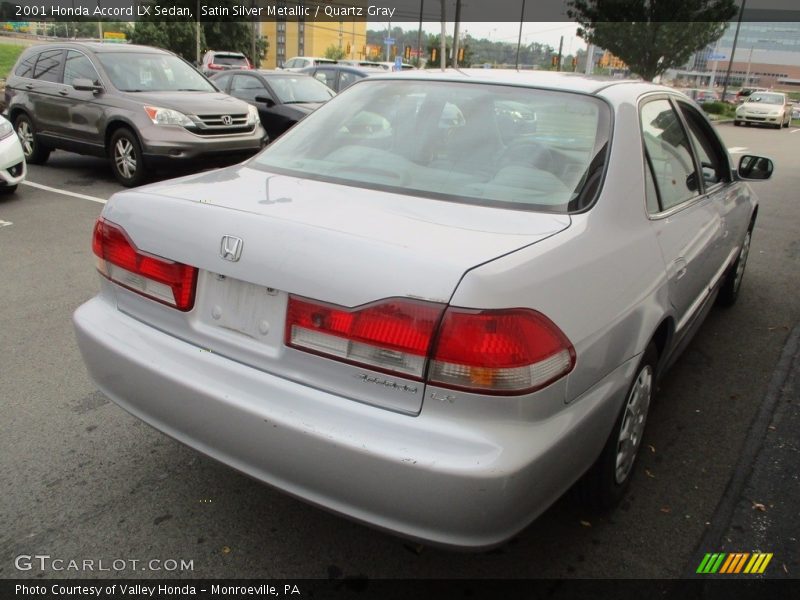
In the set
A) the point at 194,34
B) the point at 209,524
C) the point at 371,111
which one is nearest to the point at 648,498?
the point at 209,524

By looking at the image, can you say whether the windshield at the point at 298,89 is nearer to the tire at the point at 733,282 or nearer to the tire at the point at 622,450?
the tire at the point at 733,282

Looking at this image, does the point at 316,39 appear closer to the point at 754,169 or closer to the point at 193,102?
the point at 193,102

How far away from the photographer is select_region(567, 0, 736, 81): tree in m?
27.9

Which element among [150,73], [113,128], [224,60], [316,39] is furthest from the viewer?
[316,39]

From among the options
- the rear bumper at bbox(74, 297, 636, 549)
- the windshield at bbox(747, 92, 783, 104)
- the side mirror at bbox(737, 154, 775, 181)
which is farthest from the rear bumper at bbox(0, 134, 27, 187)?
the windshield at bbox(747, 92, 783, 104)

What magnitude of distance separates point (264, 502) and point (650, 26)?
29983 mm

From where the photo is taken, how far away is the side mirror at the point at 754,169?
14.0 ft

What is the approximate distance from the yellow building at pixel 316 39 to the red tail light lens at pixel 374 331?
9972 centimetres

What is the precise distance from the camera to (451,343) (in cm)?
179

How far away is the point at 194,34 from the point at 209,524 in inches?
2001

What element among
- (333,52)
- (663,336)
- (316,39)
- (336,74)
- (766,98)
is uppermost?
(316,39)

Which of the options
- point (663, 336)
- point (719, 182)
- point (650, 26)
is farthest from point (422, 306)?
point (650, 26)

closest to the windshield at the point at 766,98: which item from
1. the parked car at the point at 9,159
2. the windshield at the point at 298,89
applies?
the windshield at the point at 298,89

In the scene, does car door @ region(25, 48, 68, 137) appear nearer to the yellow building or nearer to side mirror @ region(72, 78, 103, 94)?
side mirror @ region(72, 78, 103, 94)
